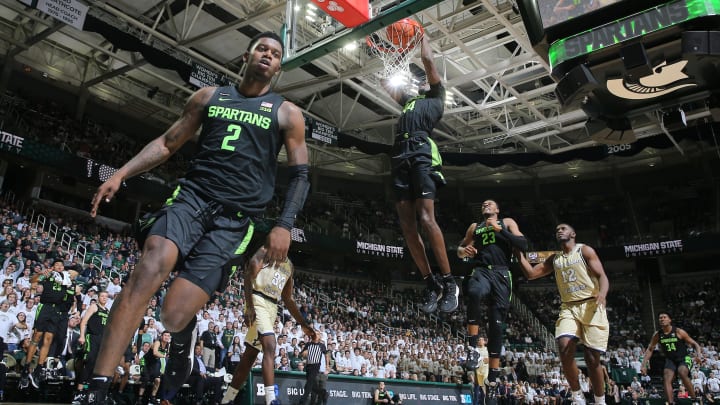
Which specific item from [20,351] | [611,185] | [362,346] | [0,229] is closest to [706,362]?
[362,346]

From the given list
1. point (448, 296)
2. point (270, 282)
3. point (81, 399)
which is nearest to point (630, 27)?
point (448, 296)

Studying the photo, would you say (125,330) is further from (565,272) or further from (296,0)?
(296,0)

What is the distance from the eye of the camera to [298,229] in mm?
22766

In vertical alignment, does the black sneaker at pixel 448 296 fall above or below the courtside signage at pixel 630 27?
below

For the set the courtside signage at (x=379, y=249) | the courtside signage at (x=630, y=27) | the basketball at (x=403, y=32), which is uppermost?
the courtside signage at (x=379, y=249)

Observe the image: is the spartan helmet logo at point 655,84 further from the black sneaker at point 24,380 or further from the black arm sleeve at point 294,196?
the black sneaker at point 24,380

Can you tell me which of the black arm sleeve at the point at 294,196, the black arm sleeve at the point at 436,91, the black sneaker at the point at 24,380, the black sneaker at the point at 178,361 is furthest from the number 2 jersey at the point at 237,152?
the black sneaker at the point at 24,380

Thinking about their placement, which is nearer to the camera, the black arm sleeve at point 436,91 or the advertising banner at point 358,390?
the black arm sleeve at point 436,91

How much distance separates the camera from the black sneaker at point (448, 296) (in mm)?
4742

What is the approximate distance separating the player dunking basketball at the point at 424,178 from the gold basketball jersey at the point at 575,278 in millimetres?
2412

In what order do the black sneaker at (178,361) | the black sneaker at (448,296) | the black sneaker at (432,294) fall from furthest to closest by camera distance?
the black sneaker at (432,294), the black sneaker at (448,296), the black sneaker at (178,361)

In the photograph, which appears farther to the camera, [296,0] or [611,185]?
[611,185]

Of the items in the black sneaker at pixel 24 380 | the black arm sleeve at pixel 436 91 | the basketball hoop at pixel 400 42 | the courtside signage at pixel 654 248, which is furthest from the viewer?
the courtside signage at pixel 654 248

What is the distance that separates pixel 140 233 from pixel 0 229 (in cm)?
1373
